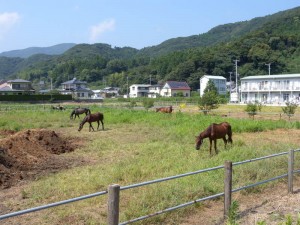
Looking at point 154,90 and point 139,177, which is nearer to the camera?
point 139,177

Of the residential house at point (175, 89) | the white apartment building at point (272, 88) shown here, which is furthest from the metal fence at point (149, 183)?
the residential house at point (175, 89)

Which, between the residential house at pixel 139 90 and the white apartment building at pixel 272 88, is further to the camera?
the residential house at pixel 139 90

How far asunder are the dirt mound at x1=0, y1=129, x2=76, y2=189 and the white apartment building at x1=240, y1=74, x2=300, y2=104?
49507mm

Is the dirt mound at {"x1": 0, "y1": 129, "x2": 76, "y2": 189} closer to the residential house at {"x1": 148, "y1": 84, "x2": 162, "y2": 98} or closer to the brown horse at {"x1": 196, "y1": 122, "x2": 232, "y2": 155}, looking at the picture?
the brown horse at {"x1": 196, "y1": 122, "x2": 232, "y2": 155}

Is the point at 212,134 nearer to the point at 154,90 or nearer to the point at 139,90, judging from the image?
the point at 154,90

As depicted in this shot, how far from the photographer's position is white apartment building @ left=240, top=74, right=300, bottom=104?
5853 cm

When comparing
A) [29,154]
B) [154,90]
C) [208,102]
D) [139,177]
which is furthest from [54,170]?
[154,90]

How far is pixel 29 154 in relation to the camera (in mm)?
13328

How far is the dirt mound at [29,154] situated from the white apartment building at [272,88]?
162 feet

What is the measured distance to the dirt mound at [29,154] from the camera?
1046cm

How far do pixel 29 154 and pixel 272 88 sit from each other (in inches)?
2148

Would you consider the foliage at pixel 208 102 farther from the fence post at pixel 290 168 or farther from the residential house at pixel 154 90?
the residential house at pixel 154 90

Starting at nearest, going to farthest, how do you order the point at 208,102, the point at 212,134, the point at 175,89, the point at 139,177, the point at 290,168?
the point at 290,168
the point at 139,177
the point at 212,134
the point at 208,102
the point at 175,89

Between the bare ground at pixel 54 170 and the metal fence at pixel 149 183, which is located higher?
the metal fence at pixel 149 183
